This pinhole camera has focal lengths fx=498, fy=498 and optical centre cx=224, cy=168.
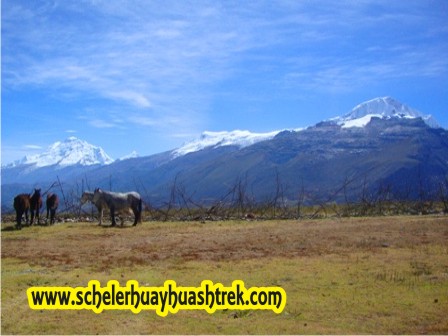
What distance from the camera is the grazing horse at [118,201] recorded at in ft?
91.6

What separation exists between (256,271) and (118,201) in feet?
50.8

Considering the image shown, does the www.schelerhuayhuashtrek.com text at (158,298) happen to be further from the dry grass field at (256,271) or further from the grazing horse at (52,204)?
the grazing horse at (52,204)

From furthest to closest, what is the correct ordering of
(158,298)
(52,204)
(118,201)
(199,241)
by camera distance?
(52,204) < (118,201) < (199,241) < (158,298)

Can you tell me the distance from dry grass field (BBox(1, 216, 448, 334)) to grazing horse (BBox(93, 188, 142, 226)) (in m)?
2.70

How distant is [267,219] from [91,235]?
13044 millimetres

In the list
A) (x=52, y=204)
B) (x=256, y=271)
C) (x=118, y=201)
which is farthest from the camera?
(x=52, y=204)

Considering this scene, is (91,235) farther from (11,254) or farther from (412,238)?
(412,238)

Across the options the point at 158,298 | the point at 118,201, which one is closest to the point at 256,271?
the point at 158,298

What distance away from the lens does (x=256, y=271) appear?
14336 millimetres

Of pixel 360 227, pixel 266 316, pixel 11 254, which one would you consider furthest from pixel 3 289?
pixel 360 227

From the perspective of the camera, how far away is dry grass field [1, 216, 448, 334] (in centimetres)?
1001

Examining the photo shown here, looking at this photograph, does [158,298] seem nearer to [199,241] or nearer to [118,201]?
[199,241]

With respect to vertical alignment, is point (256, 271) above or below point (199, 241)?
below

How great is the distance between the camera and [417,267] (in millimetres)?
14727
